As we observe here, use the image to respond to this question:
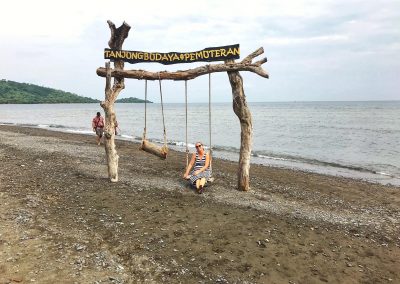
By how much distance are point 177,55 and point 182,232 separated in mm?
7598

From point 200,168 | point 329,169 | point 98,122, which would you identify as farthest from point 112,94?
point 329,169

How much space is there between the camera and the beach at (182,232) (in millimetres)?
8375

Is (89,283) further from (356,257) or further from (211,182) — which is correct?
(211,182)

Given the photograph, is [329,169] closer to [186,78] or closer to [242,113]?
[242,113]

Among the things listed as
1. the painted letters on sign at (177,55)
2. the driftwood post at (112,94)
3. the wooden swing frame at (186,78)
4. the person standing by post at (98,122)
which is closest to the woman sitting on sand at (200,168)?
the wooden swing frame at (186,78)

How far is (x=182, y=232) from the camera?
1030 cm

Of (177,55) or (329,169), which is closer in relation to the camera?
(177,55)

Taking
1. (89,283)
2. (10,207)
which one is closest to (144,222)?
(89,283)

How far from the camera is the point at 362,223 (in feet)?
40.6

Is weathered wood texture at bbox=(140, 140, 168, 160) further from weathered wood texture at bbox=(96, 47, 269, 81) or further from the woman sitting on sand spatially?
weathered wood texture at bbox=(96, 47, 269, 81)

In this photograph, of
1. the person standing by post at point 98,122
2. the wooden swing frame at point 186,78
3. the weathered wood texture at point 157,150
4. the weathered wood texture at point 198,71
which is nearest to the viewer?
the weathered wood texture at point 198,71

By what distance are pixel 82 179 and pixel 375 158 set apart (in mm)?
27556

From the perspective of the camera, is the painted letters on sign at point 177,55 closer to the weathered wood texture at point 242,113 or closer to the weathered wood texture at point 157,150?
the weathered wood texture at point 242,113

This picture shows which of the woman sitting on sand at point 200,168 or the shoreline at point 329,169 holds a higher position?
the woman sitting on sand at point 200,168
